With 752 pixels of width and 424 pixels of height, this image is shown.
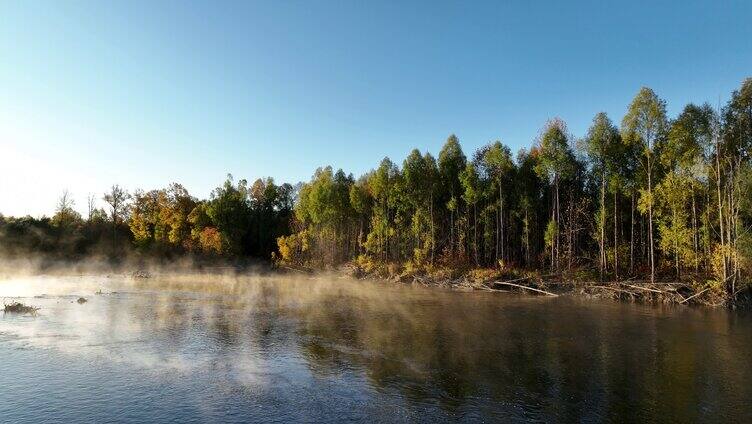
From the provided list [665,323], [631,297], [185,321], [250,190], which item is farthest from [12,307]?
[250,190]

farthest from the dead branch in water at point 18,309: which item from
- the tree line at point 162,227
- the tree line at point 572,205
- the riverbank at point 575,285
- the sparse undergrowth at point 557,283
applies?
the tree line at point 162,227

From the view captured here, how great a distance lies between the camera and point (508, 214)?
6347 cm

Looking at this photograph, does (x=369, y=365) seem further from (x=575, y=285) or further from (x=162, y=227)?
(x=162, y=227)

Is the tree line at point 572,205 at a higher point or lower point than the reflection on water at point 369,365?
higher

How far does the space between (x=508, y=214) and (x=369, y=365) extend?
49.1 m

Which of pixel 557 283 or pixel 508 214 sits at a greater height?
pixel 508 214

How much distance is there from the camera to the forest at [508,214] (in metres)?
41.4

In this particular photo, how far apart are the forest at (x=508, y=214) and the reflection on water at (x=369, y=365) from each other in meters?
13.8

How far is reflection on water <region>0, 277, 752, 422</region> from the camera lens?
13.6 meters

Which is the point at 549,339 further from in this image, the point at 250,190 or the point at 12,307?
the point at 250,190

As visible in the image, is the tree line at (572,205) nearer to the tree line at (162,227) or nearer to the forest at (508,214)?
the forest at (508,214)

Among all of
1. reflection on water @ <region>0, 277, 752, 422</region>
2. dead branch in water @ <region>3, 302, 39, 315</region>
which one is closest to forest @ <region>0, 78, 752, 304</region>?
reflection on water @ <region>0, 277, 752, 422</region>

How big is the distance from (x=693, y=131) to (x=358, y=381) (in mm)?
41087

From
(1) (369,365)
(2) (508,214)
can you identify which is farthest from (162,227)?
(1) (369,365)
